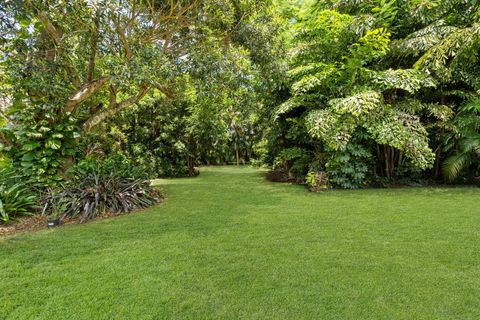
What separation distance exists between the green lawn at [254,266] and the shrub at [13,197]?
898 mm

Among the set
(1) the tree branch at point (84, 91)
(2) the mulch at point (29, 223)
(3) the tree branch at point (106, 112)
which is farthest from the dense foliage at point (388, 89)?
(2) the mulch at point (29, 223)

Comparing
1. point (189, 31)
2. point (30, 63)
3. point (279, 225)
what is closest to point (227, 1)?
point (189, 31)

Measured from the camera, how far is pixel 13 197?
15.0 ft

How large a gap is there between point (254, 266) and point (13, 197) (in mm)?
4186

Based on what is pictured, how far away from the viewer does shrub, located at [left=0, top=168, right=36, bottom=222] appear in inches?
173

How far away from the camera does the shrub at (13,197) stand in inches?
173

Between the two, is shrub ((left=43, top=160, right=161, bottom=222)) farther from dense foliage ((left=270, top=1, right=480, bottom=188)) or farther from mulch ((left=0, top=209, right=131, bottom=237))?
dense foliage ((left=270, top=1, right=480, bottom=188))

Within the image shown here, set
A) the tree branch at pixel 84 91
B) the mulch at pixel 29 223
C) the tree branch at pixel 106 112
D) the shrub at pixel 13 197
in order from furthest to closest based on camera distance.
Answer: the tree branch at pixel 106 112
the tree branch at pixel 84 91
the shrub at pixel 13 197
the mulch at pixel 29 223

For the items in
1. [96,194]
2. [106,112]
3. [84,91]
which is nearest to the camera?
[96,194]

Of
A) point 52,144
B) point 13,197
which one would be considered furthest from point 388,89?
point 13,197

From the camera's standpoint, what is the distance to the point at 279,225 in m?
4.07

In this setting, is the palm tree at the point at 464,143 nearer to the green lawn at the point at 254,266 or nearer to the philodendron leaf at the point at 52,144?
the green lawn at the point at 254,266

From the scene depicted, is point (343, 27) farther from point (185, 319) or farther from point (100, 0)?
point (185, 319)

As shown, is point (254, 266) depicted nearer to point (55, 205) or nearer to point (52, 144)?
point (55, 205)
